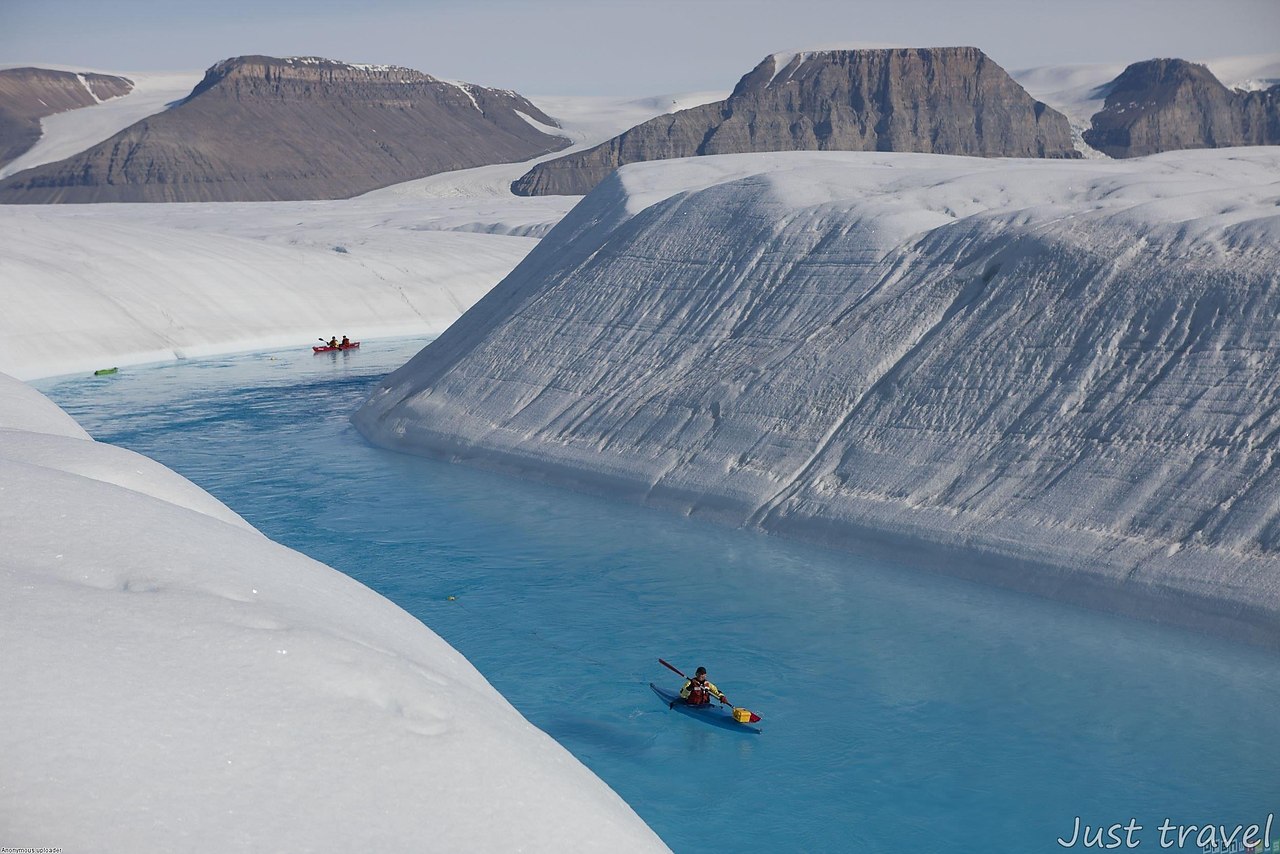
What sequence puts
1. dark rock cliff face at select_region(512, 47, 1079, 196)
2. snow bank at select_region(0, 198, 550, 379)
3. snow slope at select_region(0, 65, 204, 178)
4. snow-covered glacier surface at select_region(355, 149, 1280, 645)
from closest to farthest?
snow-covered glacier surface at select_region(355, 149, 1280, 645) < snow bank at select_region(0, 198, 550, 379) < dark rock cliff face at select_region(512, 47, 1079, 196) < snow slope at select_region(0, 65, 204, 178)

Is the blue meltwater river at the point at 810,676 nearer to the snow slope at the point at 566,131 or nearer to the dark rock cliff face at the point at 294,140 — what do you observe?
the snow slope at the point at 566,131

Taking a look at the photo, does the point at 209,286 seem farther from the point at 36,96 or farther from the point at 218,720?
the point at 36,96

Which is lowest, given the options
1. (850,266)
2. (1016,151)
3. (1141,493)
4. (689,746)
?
(689,746)

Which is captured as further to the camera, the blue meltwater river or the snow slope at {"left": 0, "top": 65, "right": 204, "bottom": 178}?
the snow slope at {"left": 0, "top": 65, "right": 204, "bottom": 178}

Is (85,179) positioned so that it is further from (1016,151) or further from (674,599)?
(674,599)

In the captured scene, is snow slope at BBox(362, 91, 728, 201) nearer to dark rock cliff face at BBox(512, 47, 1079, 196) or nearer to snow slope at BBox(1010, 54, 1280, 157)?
dark rock cliff face at BBox(512, 47, 1079, 196)

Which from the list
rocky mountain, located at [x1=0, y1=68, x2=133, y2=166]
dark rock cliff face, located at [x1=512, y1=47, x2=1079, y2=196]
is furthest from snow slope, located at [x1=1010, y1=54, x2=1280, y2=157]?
rocky mountain, located at [x1=0, y1=68, x2=133, y2=166]

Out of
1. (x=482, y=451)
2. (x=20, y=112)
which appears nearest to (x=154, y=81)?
(x=20, y=112)

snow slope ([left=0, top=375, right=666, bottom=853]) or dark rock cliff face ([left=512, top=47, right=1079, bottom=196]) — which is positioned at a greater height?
dark rock cliff face ([left=512, top=47, right=1079, bottom=196])

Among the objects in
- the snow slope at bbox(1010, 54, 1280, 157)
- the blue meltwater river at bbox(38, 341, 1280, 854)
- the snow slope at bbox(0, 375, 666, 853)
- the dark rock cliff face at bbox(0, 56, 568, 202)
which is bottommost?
the blue meltwater river at bbox(38, 341, 1280, 854)
